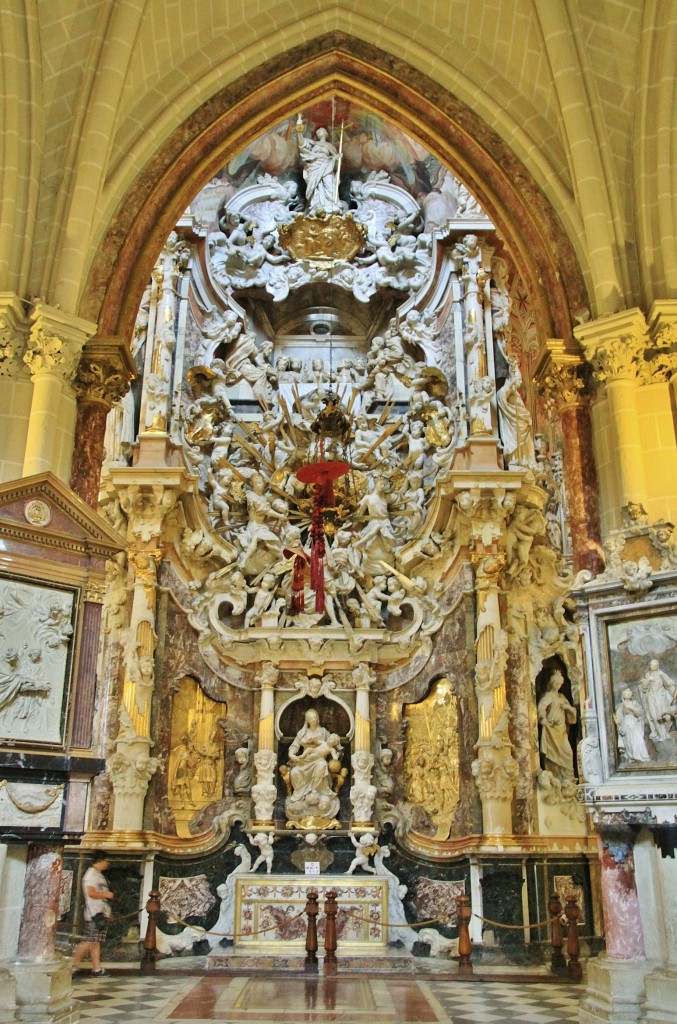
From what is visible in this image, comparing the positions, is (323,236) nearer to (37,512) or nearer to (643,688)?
(37,512)

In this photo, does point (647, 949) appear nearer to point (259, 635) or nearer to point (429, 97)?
point (259, 635)

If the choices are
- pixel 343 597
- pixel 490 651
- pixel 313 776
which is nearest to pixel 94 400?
pixel 343 597

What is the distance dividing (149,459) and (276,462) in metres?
2.17

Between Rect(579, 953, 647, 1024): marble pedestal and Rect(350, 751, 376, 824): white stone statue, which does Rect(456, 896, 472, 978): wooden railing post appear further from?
Rect(579, 953, 647, 1024): marble pedestal

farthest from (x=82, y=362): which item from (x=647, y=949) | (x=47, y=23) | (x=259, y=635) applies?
(x=647, y=949)

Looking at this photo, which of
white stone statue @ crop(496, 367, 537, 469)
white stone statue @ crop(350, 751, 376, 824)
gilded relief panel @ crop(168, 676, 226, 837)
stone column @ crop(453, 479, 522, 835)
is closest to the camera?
stone column @ crop(453, 479, 522, 835)

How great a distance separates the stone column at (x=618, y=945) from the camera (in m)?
6.55

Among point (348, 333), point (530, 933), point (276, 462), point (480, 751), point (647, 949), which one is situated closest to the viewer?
point (647, 949)

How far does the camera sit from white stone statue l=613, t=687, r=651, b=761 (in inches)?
263

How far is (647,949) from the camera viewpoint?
6.70 m

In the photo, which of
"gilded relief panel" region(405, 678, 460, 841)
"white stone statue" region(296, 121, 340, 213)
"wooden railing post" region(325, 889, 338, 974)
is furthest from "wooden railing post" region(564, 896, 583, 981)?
"white stone statue" region(296, 121, 340, 213)

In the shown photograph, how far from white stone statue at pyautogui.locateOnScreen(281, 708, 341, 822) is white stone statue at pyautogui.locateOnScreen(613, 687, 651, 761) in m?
6.46

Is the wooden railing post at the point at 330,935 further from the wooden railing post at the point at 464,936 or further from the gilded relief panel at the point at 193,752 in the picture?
the gilded relief panel at the point at 193,752

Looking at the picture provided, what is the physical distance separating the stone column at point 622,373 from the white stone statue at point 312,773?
6.21 m
